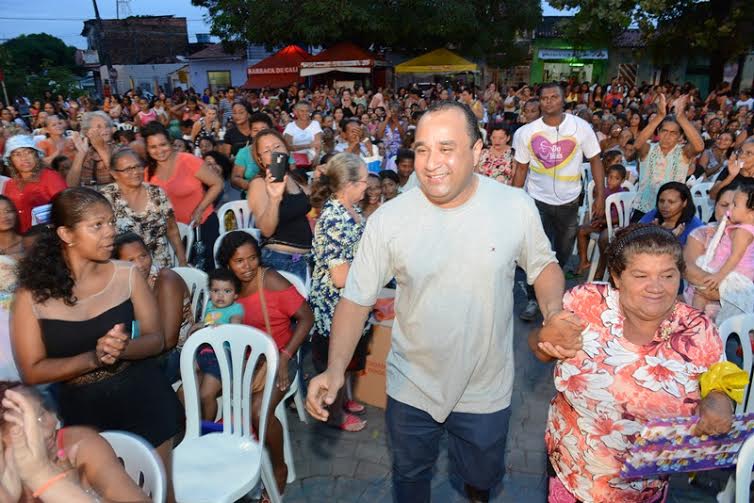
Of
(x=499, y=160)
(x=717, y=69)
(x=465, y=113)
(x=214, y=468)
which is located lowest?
(x=214, y=468)

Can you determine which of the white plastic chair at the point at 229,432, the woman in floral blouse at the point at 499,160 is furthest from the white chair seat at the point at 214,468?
the woman in floral blouse at the point at 499,160

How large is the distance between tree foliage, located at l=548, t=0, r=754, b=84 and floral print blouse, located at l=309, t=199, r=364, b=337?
21853 millimetres

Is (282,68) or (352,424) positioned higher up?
(282,68)

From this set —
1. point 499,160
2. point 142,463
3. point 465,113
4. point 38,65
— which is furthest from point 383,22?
point 38,65

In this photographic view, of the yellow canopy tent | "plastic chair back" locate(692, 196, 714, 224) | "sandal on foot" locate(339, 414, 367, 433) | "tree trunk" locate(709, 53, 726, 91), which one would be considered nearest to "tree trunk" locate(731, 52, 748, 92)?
"tree trunk" locate(709, 53, 726, 91)

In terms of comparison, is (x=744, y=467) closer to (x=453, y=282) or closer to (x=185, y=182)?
(x=453, y=282)

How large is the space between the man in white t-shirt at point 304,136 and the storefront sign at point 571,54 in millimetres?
26281

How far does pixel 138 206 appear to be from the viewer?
3.83m

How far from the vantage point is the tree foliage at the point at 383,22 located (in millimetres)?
23188

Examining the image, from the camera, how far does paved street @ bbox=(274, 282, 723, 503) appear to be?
9.71 ft

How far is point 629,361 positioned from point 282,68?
24.9 metres

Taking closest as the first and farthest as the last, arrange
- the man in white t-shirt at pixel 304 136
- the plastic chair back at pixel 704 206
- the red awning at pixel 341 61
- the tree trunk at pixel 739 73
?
the plastic chair back at pixel 704 206, the man in white t-shirt at pixel 304 136, the red awning at pixel 341 61, the tree trunk at pixel 739 73

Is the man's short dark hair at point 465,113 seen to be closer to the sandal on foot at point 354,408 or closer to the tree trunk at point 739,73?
the sandal on foot at point 354,408

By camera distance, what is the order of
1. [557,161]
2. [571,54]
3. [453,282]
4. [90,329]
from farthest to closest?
1. [571,54]
2. [557,161]
3. [90,329]
4. [453,282]
